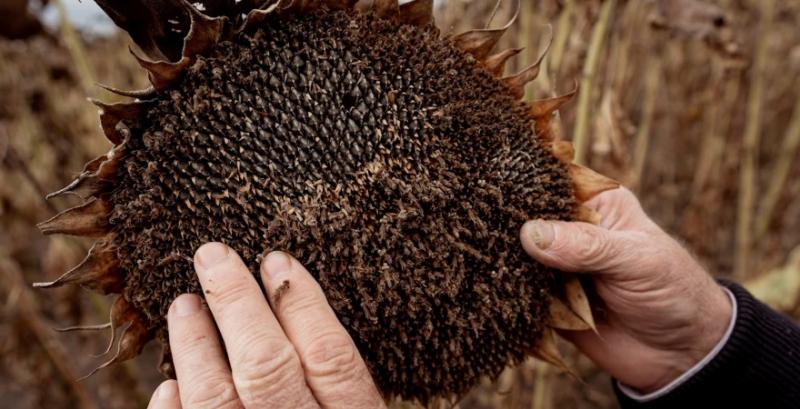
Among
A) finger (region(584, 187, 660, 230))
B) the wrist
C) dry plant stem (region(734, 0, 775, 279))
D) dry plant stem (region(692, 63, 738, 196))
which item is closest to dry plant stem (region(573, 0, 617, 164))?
finger (region(584, 187, 660, 230))

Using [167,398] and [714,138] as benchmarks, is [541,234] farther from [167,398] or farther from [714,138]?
[714,138]

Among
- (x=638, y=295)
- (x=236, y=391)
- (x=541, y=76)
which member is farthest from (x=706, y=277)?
(x=236, y=391)

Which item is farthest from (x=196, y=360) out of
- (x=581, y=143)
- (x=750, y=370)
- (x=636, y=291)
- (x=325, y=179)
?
(x=750, y=370)

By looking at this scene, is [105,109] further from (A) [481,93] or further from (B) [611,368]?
(B) [611,368]

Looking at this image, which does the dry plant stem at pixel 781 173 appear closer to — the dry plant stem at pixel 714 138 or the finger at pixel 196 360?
the dry plant stem at pixel 714 138

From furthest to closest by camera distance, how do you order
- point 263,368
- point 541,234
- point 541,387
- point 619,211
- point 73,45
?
point 541,387 → point 73,45 → point 619,211 → point 541,234 → point 263,368
